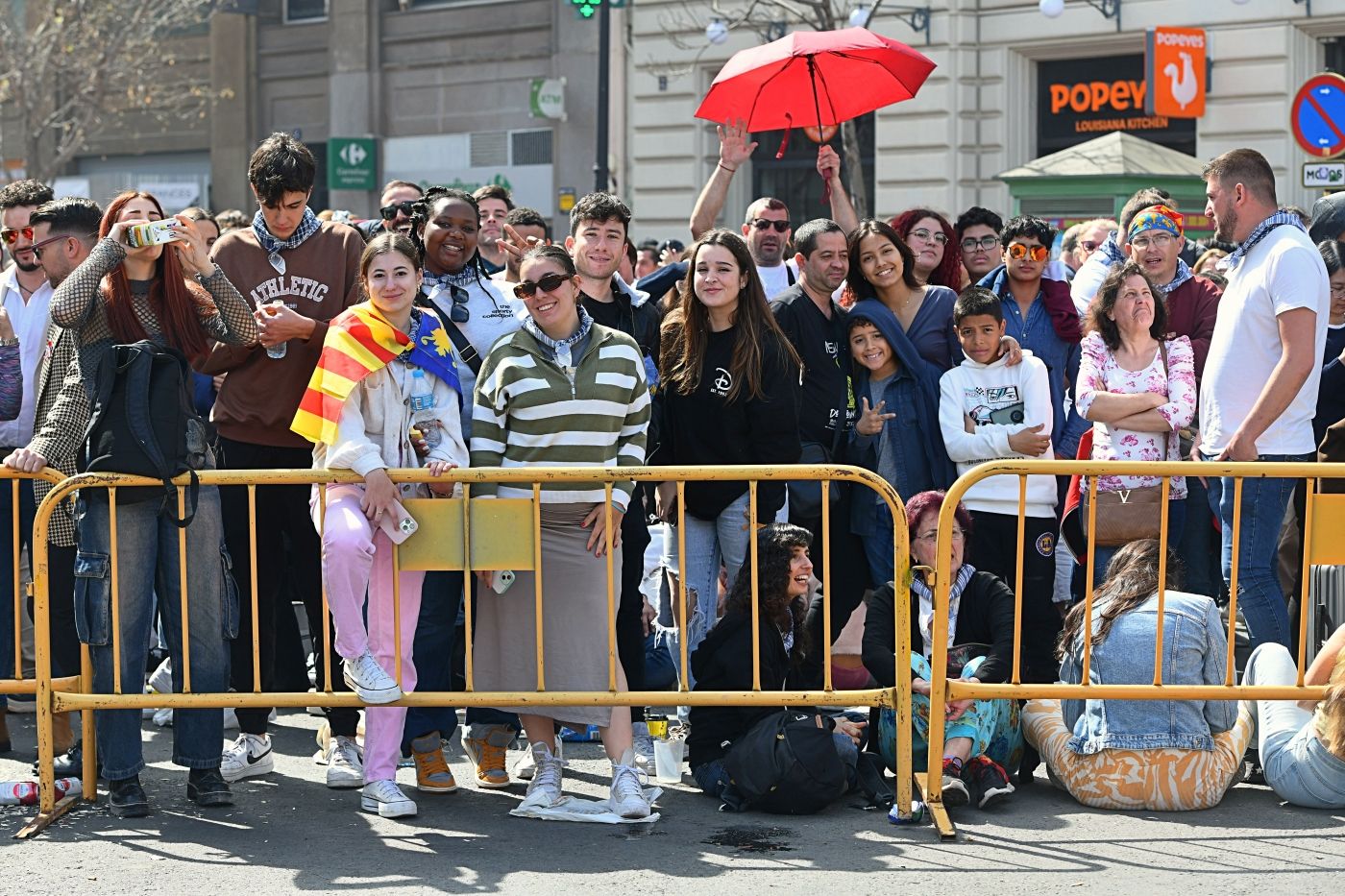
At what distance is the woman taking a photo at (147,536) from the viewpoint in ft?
20.4

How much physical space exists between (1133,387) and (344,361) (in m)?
3.56

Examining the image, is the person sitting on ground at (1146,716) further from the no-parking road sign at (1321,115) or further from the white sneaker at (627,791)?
the no-parking road sign at (1321,115)

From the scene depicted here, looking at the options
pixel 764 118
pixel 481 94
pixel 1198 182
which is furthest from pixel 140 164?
pixel 764 118

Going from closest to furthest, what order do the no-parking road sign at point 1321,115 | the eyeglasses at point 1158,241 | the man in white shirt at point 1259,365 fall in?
1. the man in white shirt at point 1259,365
2. the eyeglasses at point 1158,241
3. the no-parking road sign at point 1321,115

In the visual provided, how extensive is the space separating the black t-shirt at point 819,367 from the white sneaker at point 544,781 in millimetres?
1958

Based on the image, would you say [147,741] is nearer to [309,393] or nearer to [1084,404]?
[309,393]

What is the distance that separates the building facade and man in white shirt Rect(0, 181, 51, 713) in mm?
13878

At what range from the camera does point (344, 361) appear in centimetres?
619

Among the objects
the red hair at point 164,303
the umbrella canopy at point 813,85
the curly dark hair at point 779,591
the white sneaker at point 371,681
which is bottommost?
the white sneaker at point 371,681

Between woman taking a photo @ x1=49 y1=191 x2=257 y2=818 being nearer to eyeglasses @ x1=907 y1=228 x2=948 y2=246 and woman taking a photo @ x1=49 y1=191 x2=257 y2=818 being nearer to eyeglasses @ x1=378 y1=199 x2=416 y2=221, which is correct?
eyeglasses @ x1=378 y1=199 x2=416 y2=221

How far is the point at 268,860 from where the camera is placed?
19.0 ft

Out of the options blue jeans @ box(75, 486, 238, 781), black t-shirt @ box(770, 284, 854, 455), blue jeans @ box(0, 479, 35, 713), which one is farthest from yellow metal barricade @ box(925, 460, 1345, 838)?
blue jeans @ box(0, 479, 35, 713)

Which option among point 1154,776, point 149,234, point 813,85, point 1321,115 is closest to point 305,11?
point 1321,115

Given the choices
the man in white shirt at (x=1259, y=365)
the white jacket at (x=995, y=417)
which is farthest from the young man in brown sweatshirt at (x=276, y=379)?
the man in white shirt at (x=1259, y=365)
